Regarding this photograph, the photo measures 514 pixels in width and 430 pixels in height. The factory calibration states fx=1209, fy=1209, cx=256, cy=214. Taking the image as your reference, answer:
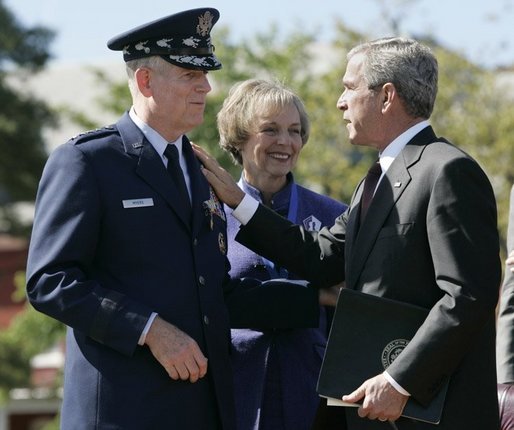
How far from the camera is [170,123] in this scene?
14.5 feet

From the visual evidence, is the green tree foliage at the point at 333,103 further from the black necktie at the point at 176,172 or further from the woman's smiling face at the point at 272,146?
the black necktie at the point at 176,172

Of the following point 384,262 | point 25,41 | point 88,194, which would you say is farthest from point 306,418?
point 25,41

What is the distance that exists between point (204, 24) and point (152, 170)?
64 cm

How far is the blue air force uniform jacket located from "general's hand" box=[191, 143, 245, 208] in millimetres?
347

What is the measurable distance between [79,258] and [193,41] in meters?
0.95

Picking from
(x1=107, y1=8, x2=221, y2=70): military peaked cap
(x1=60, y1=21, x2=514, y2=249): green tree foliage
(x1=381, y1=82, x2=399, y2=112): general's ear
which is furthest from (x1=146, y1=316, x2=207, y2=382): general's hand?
(x1=60, y1=21, x2=514, y2=249): green tree foliage

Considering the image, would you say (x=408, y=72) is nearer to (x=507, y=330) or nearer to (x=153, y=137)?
(x=153, y=137)

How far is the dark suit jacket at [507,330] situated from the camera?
523 centimetres

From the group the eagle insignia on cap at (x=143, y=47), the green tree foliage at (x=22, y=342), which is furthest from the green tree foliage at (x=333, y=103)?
A: the eagle insignia on cap at (x=143, y=47)

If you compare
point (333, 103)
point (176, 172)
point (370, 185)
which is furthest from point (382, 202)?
point (333, 103)

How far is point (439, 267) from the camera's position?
13.1 ft

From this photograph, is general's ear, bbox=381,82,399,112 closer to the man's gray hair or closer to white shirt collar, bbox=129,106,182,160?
the man's gray hair

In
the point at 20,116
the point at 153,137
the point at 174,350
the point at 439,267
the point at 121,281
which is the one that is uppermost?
the point at 153,137

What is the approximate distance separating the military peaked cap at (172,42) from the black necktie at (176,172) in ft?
1.04
